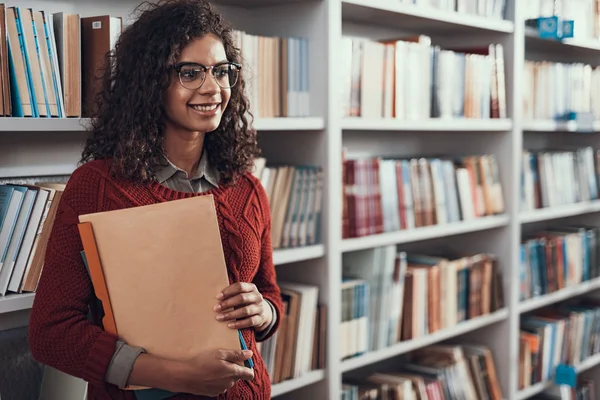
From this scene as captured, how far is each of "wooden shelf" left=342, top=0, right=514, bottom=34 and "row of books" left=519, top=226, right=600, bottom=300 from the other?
0.90 metres

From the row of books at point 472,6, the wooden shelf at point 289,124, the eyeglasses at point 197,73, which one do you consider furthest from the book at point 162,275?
the row of books at point 472,6

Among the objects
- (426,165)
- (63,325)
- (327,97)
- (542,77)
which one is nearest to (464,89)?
(426,165)

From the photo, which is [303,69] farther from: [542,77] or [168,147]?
[542,77]

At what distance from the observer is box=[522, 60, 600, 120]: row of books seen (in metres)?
3.08

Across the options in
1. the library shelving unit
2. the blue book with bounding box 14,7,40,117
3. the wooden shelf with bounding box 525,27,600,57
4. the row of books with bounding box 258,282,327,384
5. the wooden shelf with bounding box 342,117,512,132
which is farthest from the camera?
the wooden shelf with bounding box 525,27,600,57

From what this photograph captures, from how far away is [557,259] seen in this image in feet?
10.7

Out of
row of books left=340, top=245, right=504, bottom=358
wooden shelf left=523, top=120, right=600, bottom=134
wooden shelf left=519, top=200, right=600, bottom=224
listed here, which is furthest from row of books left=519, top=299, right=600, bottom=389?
wooden shelf left=523, top=120, right=600, bottom=134

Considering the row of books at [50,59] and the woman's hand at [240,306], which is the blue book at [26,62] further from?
the woman's hand at [240,306]

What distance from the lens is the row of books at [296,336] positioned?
214 cm

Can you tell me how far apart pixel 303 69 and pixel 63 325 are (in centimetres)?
114

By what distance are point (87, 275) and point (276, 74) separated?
0.97 meters

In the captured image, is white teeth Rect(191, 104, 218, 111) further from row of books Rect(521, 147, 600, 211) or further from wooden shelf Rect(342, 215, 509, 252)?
row of books Rect(521, 147, 600, 211)

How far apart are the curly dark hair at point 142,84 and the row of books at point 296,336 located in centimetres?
83

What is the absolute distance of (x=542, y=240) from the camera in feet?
10.5
